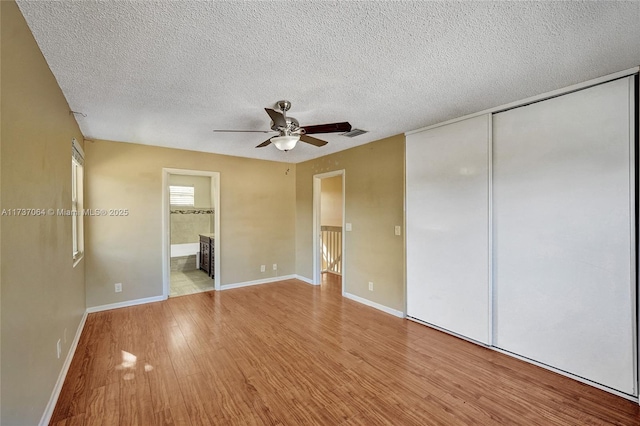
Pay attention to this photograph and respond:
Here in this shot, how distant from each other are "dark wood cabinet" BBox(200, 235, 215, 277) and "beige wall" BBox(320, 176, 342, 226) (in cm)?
294

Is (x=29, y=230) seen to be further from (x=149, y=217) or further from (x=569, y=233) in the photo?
(x=569, y=233)

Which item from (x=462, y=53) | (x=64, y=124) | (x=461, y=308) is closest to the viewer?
(x=462, y=53)

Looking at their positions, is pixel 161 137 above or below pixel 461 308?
above

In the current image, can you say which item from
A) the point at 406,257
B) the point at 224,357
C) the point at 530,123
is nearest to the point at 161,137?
the point at 224,357

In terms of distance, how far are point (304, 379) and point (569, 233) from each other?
260cm

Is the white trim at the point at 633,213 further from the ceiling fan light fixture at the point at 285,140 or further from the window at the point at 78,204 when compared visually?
the window at the point at 78,204

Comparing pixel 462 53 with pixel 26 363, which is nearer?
pixel 26 363

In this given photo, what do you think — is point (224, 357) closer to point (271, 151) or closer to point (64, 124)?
point (64, 124)

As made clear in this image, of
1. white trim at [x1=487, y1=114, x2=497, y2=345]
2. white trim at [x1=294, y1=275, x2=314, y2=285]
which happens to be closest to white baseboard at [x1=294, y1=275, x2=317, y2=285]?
white trim at [x1=294, y1=275, x2=314, y2=285]

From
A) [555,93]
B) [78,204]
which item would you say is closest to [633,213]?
[555,93]

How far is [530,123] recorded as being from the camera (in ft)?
8.61

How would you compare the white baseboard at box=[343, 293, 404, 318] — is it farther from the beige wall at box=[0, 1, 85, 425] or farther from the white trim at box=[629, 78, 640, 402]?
the beige wall at box=[0, 1, 85, 425]

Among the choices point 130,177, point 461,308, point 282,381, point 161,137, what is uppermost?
point 161,137

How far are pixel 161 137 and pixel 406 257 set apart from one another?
3761 mm
